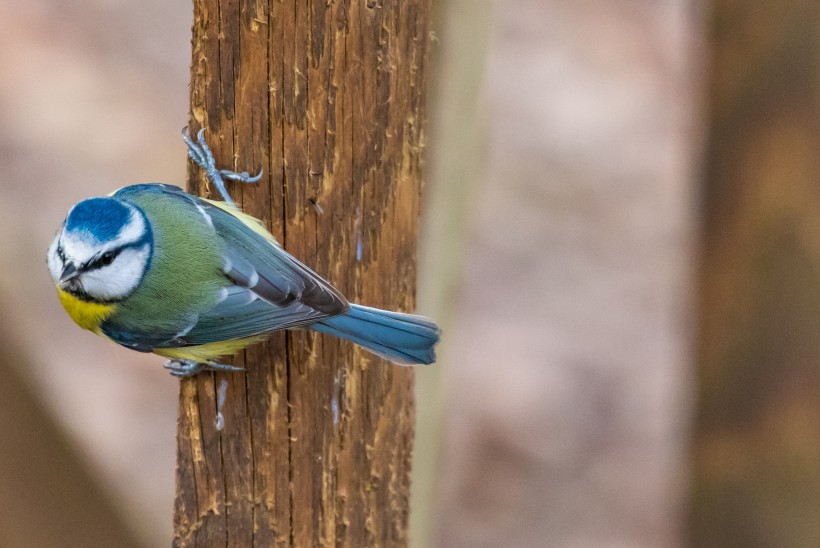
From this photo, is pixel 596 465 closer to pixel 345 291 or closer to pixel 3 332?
pixel 345 291

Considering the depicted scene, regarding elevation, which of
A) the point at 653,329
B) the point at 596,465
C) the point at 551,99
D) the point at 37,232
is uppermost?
the point at 551,99

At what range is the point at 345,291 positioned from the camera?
2.34 metres

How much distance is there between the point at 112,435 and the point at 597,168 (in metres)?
3.66

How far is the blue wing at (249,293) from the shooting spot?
2.25 m

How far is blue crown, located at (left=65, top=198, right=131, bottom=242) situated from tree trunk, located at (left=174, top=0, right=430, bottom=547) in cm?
29

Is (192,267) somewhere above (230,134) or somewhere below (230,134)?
below

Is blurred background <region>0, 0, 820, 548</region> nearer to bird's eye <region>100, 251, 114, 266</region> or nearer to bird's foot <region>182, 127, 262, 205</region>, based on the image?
bird's eye <region>100, 251, 114, 266</region>

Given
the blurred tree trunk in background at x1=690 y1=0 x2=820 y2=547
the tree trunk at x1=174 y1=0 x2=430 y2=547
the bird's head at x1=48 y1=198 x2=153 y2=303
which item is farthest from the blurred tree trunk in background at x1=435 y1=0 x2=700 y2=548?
the bird's head at x1=48 y1=198 x2=153 y2=303

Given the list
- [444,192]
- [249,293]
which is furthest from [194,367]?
[444,192]

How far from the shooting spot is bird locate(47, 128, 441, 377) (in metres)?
2.26

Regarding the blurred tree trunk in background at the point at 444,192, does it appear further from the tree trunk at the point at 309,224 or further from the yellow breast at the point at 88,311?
the yellow breast at the point at 88,311

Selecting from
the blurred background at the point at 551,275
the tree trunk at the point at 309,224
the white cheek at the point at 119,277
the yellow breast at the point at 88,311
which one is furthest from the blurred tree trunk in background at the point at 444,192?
the yellow breast at the point at 88,311

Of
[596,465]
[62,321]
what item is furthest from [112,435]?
[596,465]

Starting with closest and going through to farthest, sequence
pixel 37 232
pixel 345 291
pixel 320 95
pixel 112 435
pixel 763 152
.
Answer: pixel 320 95
pixel 345 291
pixel 763 152
pixel 112 435
pixel 37 232
